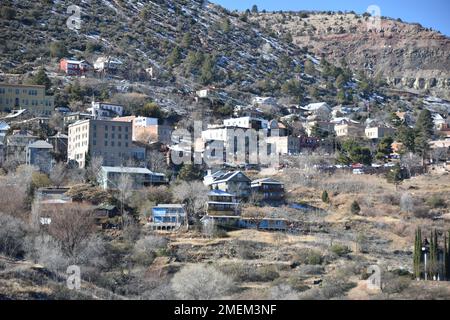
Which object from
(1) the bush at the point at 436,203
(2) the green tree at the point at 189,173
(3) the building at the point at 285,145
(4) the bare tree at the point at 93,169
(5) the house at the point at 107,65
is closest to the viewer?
→ (4) the bare tree at the point at 93,169

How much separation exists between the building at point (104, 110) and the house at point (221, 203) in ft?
58.7

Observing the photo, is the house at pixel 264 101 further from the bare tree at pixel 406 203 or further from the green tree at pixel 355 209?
→ the green tree at pixel 355 209

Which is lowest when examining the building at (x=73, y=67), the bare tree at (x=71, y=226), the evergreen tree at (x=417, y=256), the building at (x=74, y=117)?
the evergreen tree at (x=417, y=256)

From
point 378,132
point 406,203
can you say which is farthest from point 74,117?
point 378,132

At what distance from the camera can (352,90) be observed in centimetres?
10800

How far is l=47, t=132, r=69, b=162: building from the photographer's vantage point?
63.0 m

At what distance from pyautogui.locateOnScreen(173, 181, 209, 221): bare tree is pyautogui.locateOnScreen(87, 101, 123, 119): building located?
50.1 ft

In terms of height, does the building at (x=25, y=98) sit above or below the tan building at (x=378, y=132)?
above

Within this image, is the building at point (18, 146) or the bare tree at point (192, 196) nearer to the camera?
the bare tree at point (192, 196)

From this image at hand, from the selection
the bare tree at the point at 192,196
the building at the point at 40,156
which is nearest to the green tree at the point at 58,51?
the building at the point at 40,156

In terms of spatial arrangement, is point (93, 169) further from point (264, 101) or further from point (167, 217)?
point (264, 101)

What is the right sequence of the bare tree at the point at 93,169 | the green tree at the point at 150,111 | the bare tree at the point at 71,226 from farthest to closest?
1. the green tree at the point at 150,111
2. the bare tree at the point at 93,169
3. the bare tree at the point at 71,226

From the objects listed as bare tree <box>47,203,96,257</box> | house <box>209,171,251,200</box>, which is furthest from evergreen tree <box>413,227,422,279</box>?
bare tree <box>47,203,96,257</box>

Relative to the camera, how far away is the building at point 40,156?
59500 millimetres
